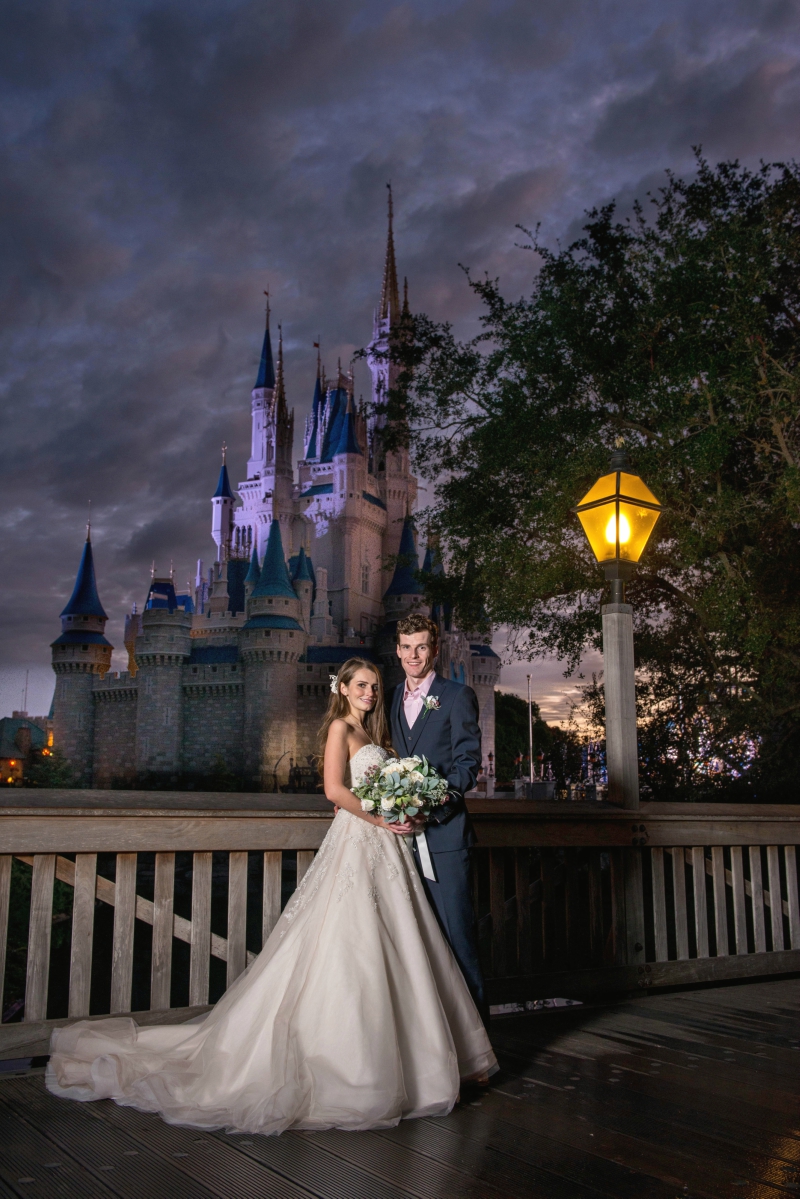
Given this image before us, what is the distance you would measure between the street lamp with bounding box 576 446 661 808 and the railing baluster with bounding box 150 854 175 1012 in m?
2.26

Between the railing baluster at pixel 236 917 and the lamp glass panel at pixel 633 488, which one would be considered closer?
the railing baluster at pixel 236 917

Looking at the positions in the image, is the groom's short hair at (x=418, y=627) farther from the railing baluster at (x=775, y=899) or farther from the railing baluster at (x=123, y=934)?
the railing baluster at (x=775, y=899)

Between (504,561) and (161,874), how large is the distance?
9.73 m

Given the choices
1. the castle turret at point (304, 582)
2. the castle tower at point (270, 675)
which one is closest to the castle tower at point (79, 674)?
the castle tower at point (270, 675)

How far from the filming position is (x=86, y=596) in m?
58.2

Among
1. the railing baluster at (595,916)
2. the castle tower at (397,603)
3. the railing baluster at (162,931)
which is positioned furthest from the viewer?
the castle tower at (397,603)

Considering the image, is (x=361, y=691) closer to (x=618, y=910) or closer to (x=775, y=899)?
(x=618, y=910)

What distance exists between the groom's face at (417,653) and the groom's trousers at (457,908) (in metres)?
0.63

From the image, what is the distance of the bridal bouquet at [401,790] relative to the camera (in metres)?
3.01

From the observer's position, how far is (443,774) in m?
3.34

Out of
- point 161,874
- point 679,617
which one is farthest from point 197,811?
point 679,617

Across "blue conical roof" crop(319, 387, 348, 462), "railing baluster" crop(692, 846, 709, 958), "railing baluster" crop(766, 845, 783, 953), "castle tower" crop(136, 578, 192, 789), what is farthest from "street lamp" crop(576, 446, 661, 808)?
"blue conical roof" crop(319, 387, 348, 462)

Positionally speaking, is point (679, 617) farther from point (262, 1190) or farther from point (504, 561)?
point (262, 1190)

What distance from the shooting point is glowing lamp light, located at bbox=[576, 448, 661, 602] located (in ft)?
16.1
